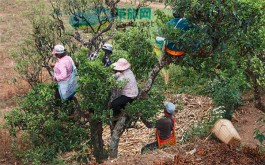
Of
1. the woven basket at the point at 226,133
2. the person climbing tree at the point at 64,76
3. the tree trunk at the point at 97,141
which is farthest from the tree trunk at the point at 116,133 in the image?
the woven basket at the point at 226,133

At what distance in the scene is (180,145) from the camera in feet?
21.2

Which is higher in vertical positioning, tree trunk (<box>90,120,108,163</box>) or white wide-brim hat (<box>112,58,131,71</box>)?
white wide-brim hat (<box>112,58,131,71</box>)

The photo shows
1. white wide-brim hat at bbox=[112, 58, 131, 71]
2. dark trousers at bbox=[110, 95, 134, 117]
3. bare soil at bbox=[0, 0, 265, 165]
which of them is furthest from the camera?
dark trousers at bbox=[110, 95, 134, 117]

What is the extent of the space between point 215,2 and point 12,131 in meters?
3.60

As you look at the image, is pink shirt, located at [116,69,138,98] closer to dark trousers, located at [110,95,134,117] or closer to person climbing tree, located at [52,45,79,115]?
dark trousers, located at [110,95,134,117]

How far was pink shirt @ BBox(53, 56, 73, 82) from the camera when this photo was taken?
21.4 feet

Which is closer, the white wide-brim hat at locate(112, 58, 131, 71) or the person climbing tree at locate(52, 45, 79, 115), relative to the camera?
the white wide-brim hat at locate(112, 58, 131, 71)

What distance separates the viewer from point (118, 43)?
6707mm

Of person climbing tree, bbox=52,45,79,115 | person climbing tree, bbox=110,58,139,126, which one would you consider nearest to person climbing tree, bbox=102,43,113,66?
person climbing tree, bbox=110,58,139,126

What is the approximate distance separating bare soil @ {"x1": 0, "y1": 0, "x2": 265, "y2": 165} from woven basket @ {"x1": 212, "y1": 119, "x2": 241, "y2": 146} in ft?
0.37

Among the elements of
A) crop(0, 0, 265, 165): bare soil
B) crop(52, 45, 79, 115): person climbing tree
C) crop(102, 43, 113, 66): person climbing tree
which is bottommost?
crop(0, 0, 265, 165): bare soil

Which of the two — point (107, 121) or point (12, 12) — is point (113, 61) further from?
point (12, 12)

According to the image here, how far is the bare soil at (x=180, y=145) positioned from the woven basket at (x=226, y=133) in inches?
4.4

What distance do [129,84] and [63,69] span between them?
42.0 inches
